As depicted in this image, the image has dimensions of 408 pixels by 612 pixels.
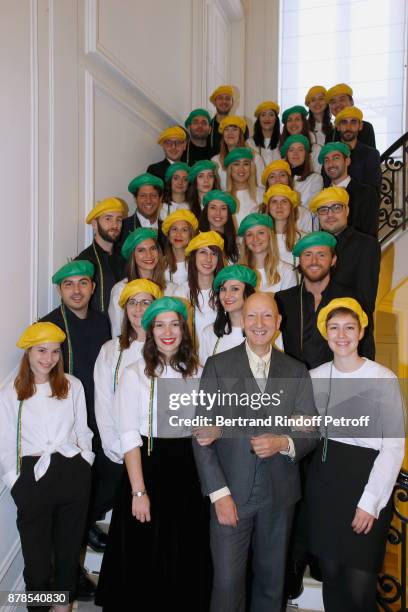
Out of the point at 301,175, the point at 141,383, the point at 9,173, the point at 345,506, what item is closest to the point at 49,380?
the point at 141,383

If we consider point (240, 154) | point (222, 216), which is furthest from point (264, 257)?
point (240, 154)

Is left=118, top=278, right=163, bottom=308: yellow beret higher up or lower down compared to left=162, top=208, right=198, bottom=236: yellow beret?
lower down

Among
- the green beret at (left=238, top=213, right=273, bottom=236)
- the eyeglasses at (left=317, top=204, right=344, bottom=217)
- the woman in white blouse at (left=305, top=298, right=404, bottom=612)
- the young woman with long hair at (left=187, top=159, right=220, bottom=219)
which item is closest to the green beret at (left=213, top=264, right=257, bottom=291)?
the woman in white blouse at (left=305, top=298, right=404, bottom=612)

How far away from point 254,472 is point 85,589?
1.35 meters

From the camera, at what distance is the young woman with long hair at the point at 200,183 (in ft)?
15.1

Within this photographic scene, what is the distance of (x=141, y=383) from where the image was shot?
2.62 meters

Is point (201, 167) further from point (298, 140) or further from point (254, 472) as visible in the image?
point (254, 472)

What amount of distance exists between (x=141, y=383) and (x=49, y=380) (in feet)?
1.75

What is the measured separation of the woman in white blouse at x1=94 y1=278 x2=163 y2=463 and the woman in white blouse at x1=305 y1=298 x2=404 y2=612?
998 millimetres

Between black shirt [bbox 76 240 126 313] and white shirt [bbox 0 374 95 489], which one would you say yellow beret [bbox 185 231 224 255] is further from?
white shirt [bbox 0 374 95 489]

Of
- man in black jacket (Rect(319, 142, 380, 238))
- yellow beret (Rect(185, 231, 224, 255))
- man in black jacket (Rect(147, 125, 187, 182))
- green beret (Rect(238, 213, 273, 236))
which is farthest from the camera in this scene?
man in black jacket (Rect(147, 125, 187, 182))

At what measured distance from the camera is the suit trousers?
2387 millimetres

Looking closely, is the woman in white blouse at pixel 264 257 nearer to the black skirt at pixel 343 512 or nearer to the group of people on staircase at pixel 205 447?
the group of people on staircase at pixel 205 447

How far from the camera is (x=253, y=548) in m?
2.48
